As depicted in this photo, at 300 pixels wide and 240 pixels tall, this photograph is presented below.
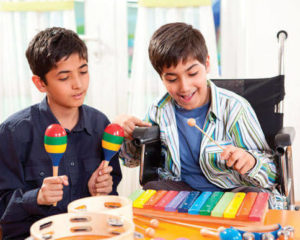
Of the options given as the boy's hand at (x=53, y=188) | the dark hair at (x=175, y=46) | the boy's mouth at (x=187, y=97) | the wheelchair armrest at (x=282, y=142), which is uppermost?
the dark hair at (x=175, y=46)

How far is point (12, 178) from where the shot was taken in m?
1.59

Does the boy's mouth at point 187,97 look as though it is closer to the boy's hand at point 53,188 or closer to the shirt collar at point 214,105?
the shirt collar at point 214,105

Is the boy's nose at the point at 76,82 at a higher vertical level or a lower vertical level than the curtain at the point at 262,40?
lower

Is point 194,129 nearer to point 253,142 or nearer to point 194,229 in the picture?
point 253,142

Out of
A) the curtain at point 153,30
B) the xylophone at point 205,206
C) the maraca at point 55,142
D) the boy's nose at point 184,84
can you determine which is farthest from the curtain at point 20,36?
the xylophone at point 205,206

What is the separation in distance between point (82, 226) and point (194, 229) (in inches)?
12.5

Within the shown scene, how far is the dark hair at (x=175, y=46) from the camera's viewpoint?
1.67 meters

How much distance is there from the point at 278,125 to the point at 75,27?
1623 mm

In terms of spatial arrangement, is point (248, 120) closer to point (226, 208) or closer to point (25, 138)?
point (226, 208)

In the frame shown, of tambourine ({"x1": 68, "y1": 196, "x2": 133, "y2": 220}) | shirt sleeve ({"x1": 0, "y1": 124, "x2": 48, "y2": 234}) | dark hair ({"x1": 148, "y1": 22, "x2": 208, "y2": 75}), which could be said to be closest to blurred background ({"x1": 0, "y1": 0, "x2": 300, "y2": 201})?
dark hair ({"x1": 148, "y1": 22, "x2": 208, "y2": 75})

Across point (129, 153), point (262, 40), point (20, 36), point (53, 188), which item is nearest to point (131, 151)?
point (129, 153)

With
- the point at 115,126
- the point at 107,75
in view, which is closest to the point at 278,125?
the point at 115,126

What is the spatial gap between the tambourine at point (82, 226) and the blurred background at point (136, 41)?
1.96 meters

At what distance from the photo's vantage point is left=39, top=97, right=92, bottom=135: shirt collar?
5.45 feet
